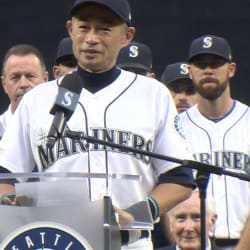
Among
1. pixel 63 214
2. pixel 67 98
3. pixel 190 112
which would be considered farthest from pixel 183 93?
pixel 63 214

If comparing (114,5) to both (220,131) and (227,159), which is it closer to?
(227,159)

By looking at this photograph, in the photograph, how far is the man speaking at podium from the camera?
4.47 meters

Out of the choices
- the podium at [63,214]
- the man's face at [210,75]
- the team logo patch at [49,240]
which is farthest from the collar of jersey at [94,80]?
the man's face at [210,75]

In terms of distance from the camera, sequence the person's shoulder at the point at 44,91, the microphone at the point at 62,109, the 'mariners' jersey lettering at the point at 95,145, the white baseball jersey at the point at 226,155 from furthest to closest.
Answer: the white baseball jersey at the point at 226,155 → the person's shoulder at the point at 44,91 → the 'mariners' jersey lettering at the point at 95,145 → the microphone at the point at 62,109

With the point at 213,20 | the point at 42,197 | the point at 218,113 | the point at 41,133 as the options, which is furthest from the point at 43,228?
the point at 213,20

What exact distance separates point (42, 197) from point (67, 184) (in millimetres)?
82

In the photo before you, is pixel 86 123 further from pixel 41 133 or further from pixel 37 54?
pixel 37 54

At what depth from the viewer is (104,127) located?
4520mm

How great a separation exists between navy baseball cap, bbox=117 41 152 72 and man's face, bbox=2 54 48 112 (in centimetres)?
56

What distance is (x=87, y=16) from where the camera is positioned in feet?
14.9

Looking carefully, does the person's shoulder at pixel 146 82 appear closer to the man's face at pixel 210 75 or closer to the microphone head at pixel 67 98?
the microphone head at pixel 67 98

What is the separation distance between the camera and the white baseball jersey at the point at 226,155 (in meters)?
6.63

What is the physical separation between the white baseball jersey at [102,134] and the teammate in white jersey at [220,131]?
204cm

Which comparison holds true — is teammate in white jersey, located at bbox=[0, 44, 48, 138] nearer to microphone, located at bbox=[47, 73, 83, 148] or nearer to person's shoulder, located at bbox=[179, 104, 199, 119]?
person's shoulder, located at bbox=[179, 104, 199, 119]
